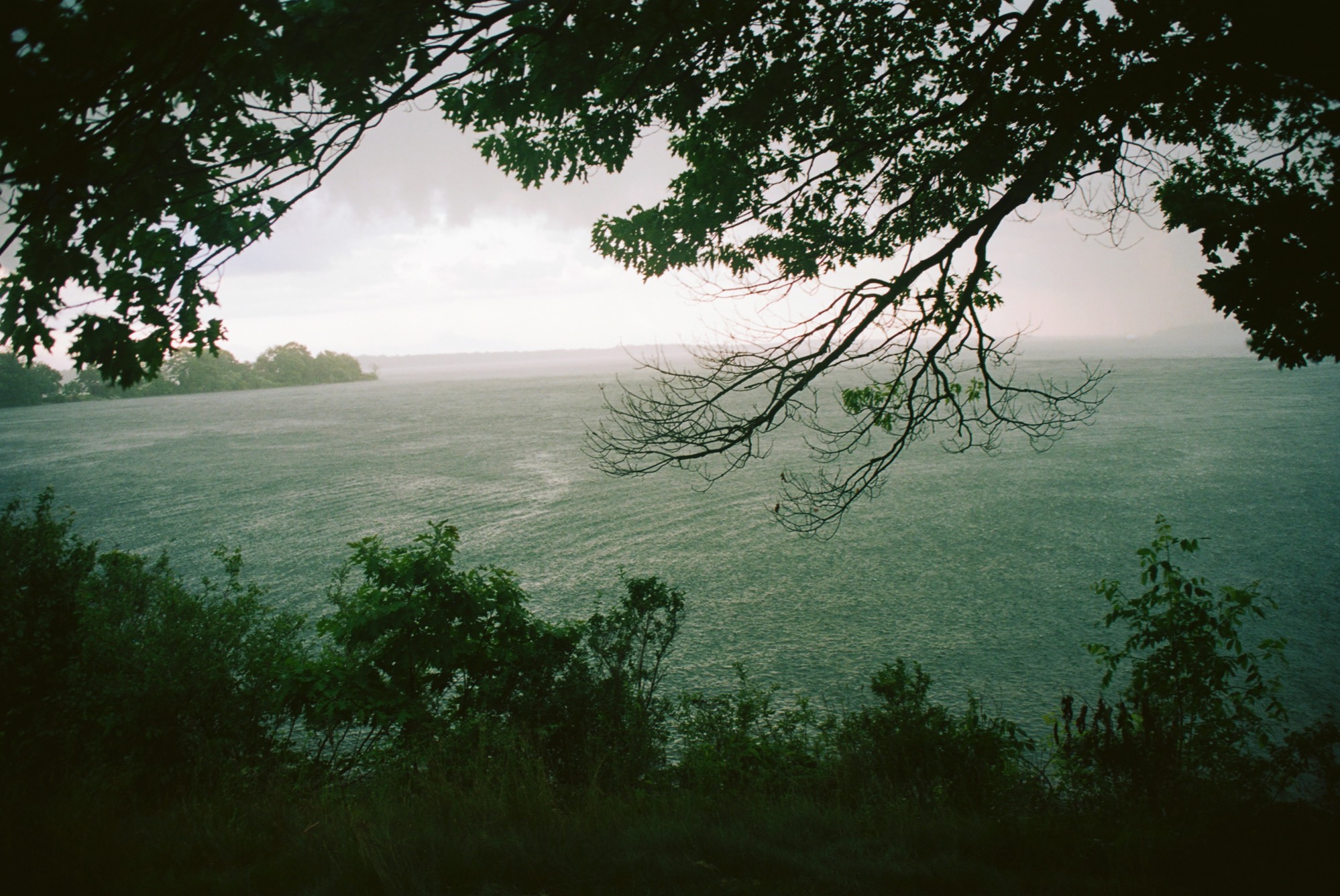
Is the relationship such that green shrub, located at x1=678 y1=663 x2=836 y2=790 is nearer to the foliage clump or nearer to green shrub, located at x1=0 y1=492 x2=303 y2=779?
the foliage clump

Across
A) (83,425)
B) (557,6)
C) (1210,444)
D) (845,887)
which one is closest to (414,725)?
(845,887)

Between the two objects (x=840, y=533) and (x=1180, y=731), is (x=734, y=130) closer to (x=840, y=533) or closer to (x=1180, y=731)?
(x=1180, y=731)

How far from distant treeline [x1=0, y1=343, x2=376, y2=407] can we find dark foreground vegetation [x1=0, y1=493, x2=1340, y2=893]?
50680 millimetres

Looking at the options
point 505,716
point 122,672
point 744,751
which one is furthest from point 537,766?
point 122,672

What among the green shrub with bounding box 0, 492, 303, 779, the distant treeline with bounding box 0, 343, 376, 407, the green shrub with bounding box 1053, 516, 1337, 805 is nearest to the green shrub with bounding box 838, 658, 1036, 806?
the green shrub with bounding box 1053, 516, 1337, 805

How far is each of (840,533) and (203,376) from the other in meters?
95.9

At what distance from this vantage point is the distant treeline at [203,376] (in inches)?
2761

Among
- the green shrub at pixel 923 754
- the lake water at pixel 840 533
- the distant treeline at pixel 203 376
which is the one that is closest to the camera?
the green shrub at pixel 923 754

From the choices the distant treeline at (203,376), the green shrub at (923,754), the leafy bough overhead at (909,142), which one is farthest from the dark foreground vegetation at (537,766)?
the distant treeline at (203,376)

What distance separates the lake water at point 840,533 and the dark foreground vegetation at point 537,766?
2.88 m

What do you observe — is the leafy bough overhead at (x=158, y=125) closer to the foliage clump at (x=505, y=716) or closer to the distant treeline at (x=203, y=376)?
the foliage clump at (x=505, y=716)

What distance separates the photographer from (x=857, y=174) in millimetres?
5449

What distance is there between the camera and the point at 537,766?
4.77 m

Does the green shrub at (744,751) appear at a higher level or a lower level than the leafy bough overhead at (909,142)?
lower
